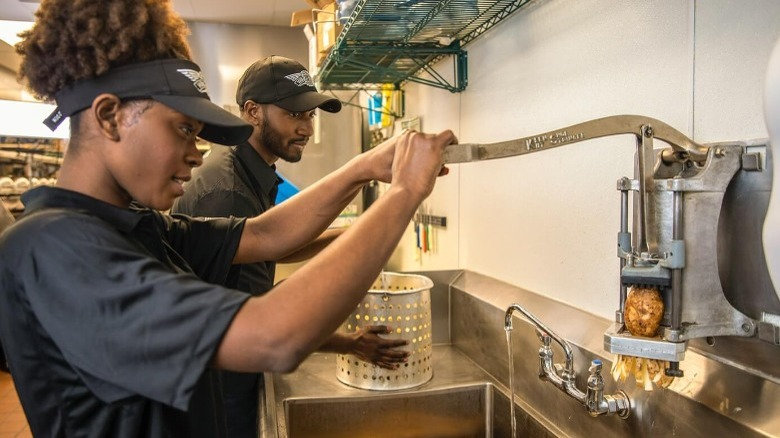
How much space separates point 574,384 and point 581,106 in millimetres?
672

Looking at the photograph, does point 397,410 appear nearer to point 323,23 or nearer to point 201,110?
point 201,110

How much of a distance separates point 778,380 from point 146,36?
1090mm

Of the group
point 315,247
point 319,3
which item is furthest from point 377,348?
point 319,3

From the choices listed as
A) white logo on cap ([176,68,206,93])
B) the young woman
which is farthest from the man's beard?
white logo on cap ([176,68,206,93])

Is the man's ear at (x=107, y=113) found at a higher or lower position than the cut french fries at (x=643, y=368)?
higher

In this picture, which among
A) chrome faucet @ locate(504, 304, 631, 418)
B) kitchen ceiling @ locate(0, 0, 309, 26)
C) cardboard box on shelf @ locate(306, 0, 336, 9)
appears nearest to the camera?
chrome faucet @ locate(504, 304, 631, 418)

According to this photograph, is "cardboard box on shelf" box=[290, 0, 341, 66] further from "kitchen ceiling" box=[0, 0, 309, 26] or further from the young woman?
"kitchen ceiling" box=[0, 0, 309, 26]

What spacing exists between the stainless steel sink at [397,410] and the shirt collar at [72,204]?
869 mm

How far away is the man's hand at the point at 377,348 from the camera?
62.0 inches

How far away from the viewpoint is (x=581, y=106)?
1.44 metres

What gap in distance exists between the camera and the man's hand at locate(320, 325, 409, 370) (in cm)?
157

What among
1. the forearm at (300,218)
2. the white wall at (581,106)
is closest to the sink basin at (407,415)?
the white wall at (581,106)

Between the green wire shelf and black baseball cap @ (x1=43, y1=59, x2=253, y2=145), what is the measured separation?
0.88 metres

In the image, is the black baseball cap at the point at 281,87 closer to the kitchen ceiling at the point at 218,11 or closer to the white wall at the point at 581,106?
the white wall at the point at 581,106
